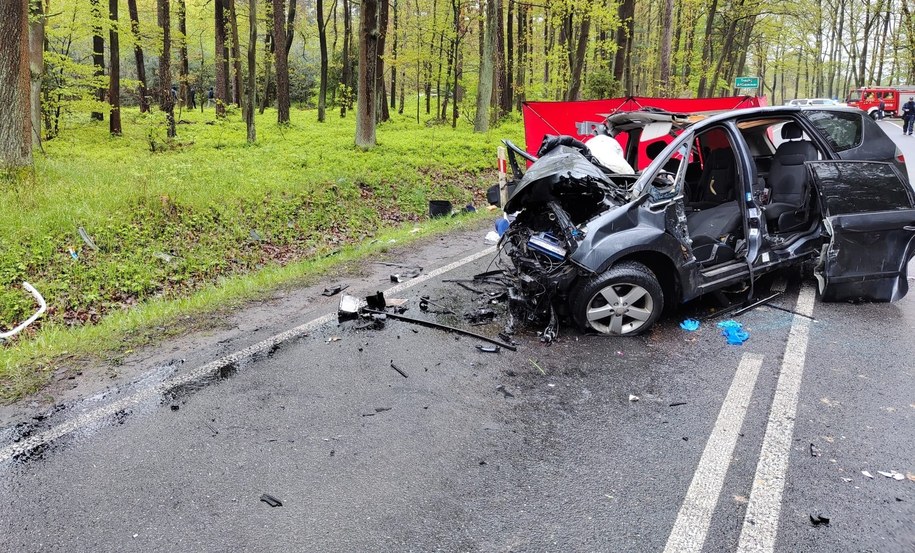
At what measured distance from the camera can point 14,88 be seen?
341 inches

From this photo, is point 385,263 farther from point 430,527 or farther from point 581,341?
point 430,527

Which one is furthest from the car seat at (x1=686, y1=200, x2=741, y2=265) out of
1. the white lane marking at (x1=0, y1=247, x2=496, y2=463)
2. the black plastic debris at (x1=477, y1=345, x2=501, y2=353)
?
the white lane marking at (x1=0, y1=247, x2=496, y2=463)

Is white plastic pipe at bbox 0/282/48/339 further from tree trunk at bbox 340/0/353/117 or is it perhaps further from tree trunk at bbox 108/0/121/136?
tree trunk at bbox 340/0/353/117

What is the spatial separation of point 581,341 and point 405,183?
818cm

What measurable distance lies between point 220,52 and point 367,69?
40.7 ft

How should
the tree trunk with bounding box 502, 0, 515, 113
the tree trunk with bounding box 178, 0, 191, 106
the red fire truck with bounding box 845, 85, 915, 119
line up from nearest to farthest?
the tree trunk with bounding box 178, 0, 191, 106
the tree trunk with bounding box 502, 0, 515, 113
the red fire truck with bounding box 845, 85, 915, 119

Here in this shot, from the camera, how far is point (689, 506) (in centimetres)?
269

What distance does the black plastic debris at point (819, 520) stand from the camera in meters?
2.56

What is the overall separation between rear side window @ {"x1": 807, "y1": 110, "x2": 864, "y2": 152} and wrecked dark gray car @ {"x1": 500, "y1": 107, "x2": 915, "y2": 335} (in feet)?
0.05

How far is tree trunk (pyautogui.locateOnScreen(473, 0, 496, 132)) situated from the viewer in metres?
17.8

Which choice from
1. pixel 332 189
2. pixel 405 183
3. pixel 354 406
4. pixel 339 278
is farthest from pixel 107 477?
pixel 405 183

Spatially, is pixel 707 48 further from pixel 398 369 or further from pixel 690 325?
pixel 398 369

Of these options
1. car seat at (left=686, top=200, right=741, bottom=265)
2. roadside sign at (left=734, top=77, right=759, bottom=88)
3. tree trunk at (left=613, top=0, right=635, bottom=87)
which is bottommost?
car seat at (left=686, top=200, right=741, bottom=265)

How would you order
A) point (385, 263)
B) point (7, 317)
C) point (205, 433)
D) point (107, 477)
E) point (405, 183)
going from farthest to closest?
point (405, 183), point (385, 263), point (7, 317), point (205, 433), point (107, 477)
